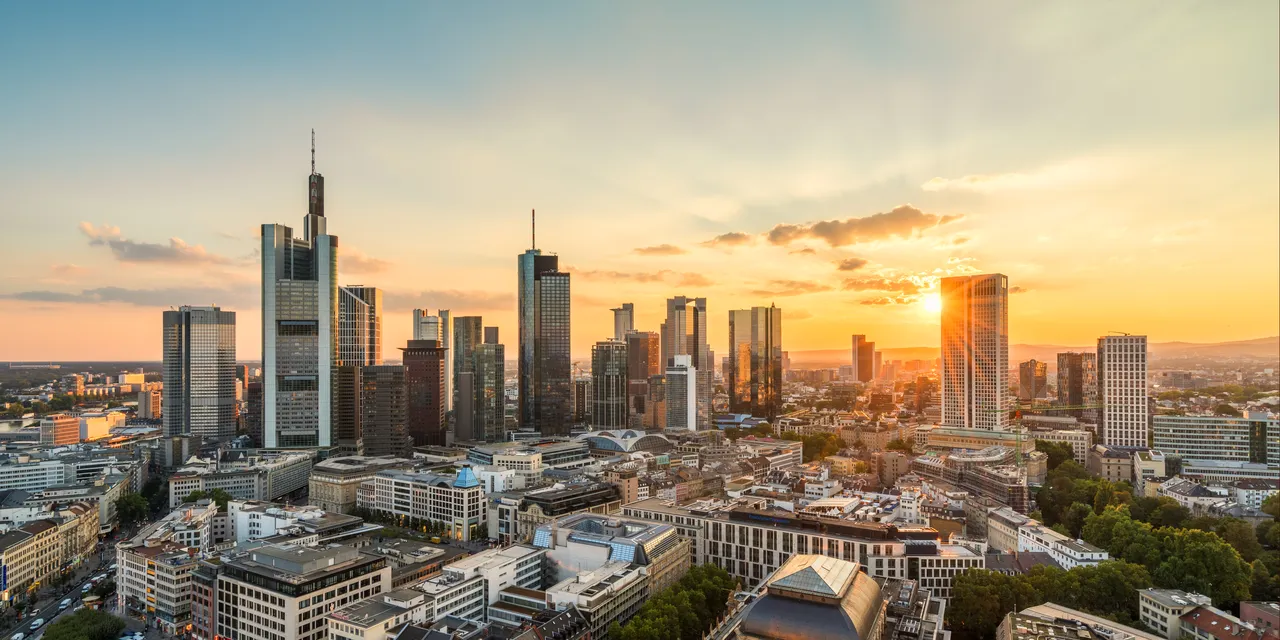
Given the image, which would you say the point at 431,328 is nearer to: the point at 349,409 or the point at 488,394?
the point at 488,394

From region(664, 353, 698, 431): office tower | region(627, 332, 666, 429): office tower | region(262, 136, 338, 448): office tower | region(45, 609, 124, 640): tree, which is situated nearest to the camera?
region(45, 609, 124, 640): tree

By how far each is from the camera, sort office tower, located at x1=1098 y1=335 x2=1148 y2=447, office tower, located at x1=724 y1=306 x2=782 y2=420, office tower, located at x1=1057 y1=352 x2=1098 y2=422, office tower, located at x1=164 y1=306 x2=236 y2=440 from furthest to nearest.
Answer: office tower, located at x1=724 y1=306 x2=782 y2=420 → office tower, located at x1=164 y1=306 x2=236 y2=440 → office tower, located at x1=1057 y1=352 x2=1098 y2=422 → office tower, located at x1=1098 y1=335 x2=1148 y2=447

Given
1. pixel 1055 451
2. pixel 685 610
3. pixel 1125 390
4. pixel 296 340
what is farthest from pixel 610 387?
pixel 685 610

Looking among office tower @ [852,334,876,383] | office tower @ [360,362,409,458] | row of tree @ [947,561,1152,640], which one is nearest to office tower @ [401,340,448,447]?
office tower @ [360,362,409,458]

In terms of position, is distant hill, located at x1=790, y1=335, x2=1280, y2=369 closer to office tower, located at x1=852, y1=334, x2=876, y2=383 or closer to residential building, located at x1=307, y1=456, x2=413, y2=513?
residential building, located at x1=307, y1=456, x2=413, y2=513

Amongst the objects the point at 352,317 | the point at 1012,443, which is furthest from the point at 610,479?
the point at 352,317

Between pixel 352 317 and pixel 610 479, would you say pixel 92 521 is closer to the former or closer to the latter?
pixel 610 479
